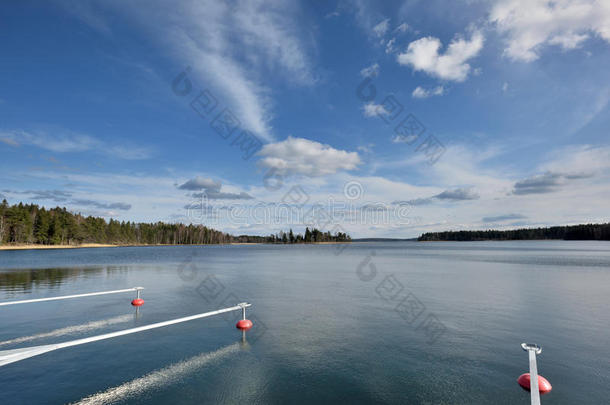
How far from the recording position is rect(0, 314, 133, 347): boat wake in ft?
46.2

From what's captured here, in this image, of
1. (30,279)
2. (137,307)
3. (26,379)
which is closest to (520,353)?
(26,379)

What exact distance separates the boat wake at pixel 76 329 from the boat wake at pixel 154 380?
24.4 ft

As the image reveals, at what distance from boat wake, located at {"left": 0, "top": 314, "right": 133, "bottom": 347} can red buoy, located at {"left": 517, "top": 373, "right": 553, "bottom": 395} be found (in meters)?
19.0

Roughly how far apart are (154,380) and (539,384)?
1278 centimetres

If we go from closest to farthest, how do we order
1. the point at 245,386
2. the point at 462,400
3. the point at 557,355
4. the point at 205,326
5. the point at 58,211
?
1. the point at 462,400
2. the point at 245,386
3. the point at 557,355
4. the point at 205,326
5. the point at 58,211

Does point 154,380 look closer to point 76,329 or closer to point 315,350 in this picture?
point 315,350

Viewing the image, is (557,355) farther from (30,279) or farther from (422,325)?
(30,279)

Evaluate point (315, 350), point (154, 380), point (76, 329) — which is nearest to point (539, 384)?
point (315, 350)

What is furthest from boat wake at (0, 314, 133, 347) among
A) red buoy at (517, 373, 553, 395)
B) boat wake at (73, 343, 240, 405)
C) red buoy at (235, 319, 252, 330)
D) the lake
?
red buoy at (517, 373, 553, 395)

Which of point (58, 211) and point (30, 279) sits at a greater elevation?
point (58, 211)

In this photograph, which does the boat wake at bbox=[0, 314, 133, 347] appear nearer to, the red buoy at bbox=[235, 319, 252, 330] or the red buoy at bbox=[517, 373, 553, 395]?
Result: the red buoy at bbox=[235, 319, 252, 330]

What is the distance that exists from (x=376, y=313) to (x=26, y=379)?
56.3ft

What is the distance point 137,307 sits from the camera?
2091cm

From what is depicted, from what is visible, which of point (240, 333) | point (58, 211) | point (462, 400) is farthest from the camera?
point (58, 211)
